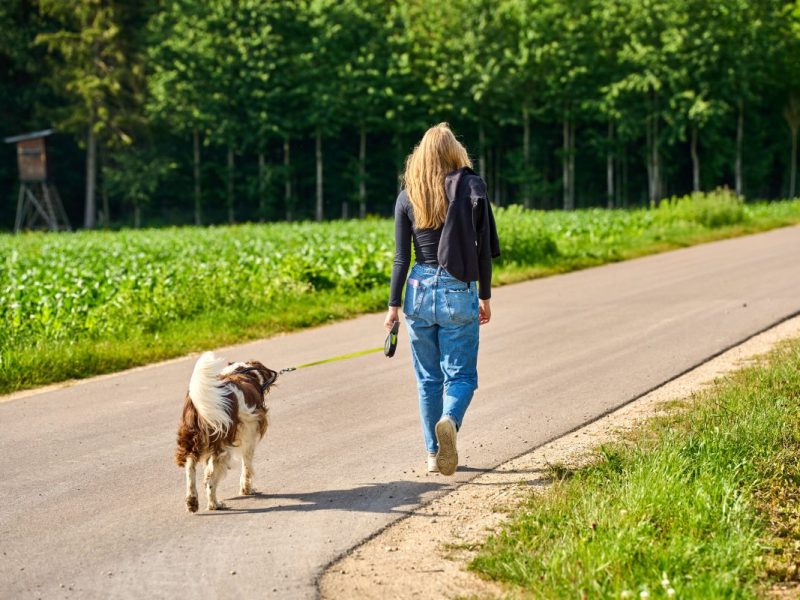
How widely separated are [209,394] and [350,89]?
52.5 m

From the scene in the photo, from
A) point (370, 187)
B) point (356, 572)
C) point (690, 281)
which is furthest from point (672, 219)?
point (370, 187)

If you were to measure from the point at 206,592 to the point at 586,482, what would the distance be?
2.45 metres

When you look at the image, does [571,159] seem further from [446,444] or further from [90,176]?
[446,444]

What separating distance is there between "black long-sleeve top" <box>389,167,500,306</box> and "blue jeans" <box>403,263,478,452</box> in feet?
0.34

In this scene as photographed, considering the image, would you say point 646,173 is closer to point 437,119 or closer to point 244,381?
point 437,119

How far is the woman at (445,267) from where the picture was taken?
6.48 metres

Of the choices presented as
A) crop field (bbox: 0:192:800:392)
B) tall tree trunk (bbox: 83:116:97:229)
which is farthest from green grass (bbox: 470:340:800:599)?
tall tree trunk (bbox: 83:116:97:229)

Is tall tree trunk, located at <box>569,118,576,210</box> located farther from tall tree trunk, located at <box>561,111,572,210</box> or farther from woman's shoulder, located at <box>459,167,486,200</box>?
woman's shoulder, located at <box>459,167,486,200</box>

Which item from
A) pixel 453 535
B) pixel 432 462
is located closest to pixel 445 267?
pixel 432 462

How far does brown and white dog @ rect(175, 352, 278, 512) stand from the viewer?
19.5 feet

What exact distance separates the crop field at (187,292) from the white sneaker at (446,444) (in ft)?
19.8

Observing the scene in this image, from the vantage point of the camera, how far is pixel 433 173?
21.4 ft

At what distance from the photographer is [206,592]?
4891 mm

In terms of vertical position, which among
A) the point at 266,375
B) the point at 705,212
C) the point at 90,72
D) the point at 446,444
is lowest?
the point at 446,444
